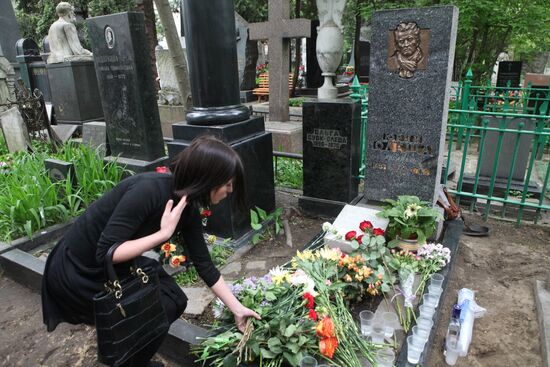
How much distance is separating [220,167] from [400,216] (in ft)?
Answer: 6.40

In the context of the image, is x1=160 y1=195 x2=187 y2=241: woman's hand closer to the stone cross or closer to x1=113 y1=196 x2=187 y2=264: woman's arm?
x1=113 y1=196 x2=187 y2=264: woman's arm

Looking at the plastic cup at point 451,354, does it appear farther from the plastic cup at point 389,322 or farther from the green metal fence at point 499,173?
the green metal fence at point 499,173

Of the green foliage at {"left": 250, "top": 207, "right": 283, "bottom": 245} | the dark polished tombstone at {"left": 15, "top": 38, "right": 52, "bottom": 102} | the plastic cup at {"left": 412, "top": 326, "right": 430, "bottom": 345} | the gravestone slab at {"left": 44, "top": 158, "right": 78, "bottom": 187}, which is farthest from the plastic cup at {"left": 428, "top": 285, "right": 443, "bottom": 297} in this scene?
the dark polished tombstone at {"left": 15, "top": 38, "right": 52, "bottom": 102}

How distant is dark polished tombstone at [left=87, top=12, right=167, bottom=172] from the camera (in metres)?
4.09

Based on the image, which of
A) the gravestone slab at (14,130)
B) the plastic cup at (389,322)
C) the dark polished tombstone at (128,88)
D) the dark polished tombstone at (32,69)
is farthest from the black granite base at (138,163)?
the dark polished tombstone at (32,69)

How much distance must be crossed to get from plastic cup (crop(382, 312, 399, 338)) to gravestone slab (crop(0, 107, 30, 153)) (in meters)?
5.78

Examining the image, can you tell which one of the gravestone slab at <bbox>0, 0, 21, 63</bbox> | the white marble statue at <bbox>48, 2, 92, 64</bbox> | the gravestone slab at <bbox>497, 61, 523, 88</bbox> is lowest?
the gravestone slab at <bbox>497, 61, 523, 88</bbox>

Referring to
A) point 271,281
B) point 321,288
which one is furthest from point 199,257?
point 321,288

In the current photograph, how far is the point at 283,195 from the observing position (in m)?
4.74

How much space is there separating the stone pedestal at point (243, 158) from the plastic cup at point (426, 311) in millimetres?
1727

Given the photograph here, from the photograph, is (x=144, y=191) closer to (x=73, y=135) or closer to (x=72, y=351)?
(x=72, y=351)

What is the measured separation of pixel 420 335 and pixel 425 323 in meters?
0.14

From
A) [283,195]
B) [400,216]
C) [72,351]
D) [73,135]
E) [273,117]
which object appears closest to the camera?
[72,351]

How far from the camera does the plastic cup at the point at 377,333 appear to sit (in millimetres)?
2066
